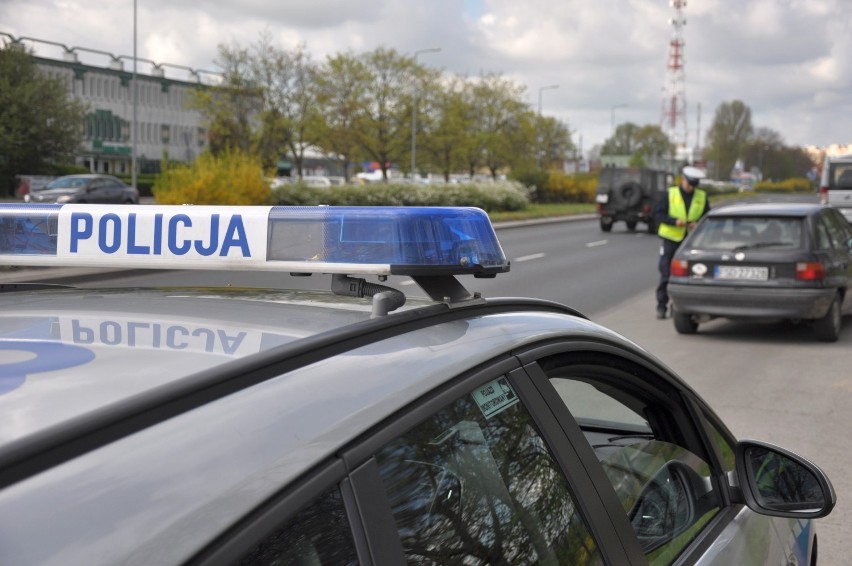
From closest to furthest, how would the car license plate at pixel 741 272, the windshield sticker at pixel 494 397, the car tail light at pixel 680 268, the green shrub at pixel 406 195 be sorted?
1. the windshield sticker at pixel 494 397
2. the car license plate at pixel 741 272
3. the car tail light at pixel 680 268
4. the green shrub at pixel 406 195

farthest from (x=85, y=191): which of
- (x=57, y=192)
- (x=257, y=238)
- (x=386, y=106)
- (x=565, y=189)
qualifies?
(x=257, y=238)

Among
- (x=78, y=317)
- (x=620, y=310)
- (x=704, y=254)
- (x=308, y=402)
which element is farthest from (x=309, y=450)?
(x=620, y=310)

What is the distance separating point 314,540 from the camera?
115cm

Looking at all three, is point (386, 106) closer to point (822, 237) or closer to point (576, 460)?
point (822, 237)

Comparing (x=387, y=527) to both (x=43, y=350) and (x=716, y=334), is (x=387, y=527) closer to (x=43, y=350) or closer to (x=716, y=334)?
(x=43, y=350)

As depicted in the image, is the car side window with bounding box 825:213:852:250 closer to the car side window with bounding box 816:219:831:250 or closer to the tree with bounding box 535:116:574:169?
the car side window with bounding box 816:219:831:250

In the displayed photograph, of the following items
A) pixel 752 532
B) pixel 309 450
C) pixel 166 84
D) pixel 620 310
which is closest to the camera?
pixel 309 450

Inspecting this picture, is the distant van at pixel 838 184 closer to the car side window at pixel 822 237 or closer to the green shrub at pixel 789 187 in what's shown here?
the car side window at pixel 822 237

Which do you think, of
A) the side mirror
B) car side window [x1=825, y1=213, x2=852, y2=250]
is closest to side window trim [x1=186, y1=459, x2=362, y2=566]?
the side mirror

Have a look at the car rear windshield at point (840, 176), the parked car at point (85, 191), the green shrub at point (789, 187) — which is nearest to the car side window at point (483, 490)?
the car rear windshield at point (840, 176)

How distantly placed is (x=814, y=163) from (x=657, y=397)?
165 meters

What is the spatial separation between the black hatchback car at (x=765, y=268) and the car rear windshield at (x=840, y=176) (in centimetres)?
2132

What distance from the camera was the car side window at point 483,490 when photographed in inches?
55.3

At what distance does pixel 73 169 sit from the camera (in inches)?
2146
